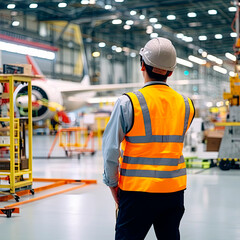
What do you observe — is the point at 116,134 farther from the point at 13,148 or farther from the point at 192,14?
the point at 192,14

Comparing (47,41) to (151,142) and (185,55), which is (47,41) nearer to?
(185,55)

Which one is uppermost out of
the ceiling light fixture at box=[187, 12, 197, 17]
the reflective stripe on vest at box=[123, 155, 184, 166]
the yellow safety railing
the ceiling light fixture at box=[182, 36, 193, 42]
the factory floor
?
the ceiling light fixture at box=[187, 12, 197, 17]

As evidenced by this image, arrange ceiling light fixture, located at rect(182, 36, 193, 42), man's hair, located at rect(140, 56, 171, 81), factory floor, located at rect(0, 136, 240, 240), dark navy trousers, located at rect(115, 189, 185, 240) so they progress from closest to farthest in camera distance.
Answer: dark navy trousers, located at rect(115, 189, 185, 240) < man's hair, located at rect(140, 56, 171, 81) < factory floor, located at rect(0, 136, 240, 240) < ceiling light fixture, located at rect(182, 36, 193, 42)

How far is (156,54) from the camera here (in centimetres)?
206

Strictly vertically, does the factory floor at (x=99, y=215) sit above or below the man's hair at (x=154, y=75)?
below

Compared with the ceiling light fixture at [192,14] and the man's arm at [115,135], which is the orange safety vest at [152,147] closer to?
the man's arm at [115,135]

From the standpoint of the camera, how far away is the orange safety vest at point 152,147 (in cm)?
198

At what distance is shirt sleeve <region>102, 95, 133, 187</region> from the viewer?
198 cm

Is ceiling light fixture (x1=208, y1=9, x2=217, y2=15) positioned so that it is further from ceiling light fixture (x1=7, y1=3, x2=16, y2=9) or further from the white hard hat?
the white hard hat

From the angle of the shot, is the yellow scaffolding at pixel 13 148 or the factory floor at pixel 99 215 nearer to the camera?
the factory floor at pixel 99 215

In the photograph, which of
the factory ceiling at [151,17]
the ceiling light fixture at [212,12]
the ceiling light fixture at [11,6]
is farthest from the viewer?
the ceiling light fixture at [212,12]

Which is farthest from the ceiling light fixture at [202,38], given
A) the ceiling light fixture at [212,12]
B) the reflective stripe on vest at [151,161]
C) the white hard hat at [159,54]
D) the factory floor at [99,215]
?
the reflective stripe on vest at [151,161]

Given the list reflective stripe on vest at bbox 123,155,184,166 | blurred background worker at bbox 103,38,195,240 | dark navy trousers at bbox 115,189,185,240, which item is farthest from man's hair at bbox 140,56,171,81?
dark navy trousers at bbox 115,189,185,240

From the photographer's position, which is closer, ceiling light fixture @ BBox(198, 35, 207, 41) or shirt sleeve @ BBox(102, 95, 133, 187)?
shirt sleeve @ BBox(102, 95, 133, 187)
